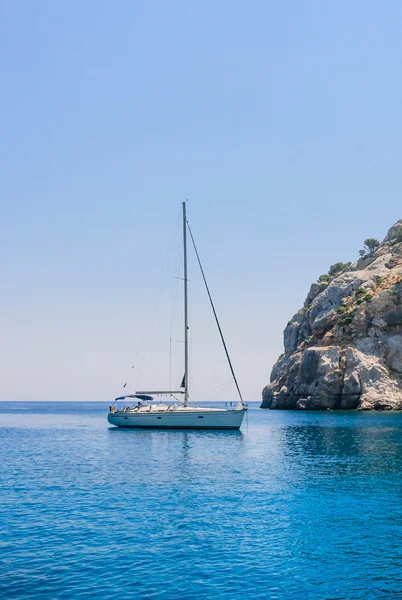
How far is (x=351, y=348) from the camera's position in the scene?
10800cm

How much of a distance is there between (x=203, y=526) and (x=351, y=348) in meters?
91.3

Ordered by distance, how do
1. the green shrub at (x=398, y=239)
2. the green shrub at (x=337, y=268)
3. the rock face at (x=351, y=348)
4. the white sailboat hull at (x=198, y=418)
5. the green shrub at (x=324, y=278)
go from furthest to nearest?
the green shrub at (x=337, y=268) < the green shrub at (x=324, y=278) < the green shrub at (x=398, y=239) < the rock face at (x=351, y=348) < the white sailboat hull at (x=198, y=418)

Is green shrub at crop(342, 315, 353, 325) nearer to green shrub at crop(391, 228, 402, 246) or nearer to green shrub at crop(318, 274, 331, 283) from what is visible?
green shrub at crop(318, 274, 331, 283)

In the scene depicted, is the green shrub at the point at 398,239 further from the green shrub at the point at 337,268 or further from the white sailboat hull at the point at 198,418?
the white sailboat hull at the point at 198,418

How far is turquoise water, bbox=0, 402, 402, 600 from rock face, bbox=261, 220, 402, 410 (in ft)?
200

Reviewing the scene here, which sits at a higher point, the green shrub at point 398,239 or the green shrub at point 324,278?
the green shrub at point 398,239

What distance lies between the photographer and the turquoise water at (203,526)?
51.9 ft

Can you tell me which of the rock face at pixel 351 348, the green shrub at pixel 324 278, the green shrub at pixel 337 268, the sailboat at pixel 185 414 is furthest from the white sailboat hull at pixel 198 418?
the green shrub at pixel 337 268

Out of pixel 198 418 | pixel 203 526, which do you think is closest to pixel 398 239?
pixel 198 418

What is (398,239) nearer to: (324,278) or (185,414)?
(324,278)

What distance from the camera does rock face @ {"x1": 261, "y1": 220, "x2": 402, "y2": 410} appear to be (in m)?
103

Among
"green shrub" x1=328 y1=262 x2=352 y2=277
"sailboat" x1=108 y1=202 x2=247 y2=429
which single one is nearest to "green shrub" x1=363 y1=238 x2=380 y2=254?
"green shrub" x1=328 y1=262 x2=352 y2=277

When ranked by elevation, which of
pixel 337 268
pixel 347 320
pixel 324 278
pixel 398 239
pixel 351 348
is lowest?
pixel 351 348

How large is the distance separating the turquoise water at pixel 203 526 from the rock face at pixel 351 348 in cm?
6101
